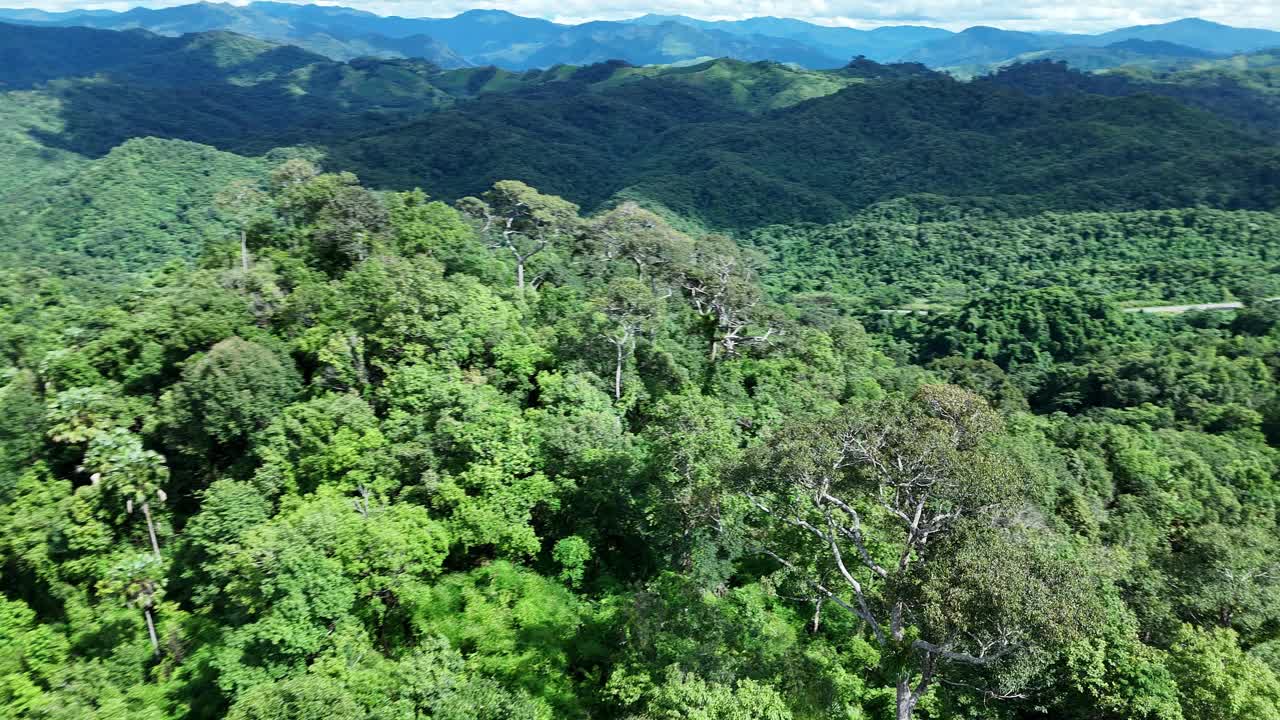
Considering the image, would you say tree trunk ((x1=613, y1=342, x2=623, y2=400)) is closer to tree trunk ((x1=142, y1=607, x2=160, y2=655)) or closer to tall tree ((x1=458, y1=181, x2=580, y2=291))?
tall tree ((x1=458, y1=181, x2=580, y2=291))

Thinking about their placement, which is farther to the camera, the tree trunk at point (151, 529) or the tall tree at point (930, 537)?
the tree trunk at point (151, 529)

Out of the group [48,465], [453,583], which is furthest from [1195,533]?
[48,465]

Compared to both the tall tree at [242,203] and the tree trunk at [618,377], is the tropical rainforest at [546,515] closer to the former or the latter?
the tree trunk at [618,377]

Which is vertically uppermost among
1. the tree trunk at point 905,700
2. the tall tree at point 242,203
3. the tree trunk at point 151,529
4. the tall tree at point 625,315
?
the tall tree at point 242,203

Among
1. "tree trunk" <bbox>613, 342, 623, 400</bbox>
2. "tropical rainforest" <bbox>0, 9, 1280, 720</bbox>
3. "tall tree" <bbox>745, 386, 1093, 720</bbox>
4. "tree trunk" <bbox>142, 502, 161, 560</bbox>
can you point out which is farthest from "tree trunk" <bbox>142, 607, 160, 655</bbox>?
"tall tree" <bbox>745, 386, 1093, 720</bbox>

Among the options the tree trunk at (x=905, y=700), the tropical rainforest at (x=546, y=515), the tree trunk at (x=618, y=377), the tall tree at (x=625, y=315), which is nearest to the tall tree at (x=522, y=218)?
the tropical rainforest at (x=546, y=515)

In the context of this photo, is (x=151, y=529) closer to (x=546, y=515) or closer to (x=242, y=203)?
(x=546, y=515)

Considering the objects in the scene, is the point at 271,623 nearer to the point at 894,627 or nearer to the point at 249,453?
the point at 249,453

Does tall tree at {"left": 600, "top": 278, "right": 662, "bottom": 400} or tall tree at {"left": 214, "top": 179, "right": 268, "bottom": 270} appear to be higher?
tall tree at {"left": 214, "top": 179, "right": 268, "bottom": 270}

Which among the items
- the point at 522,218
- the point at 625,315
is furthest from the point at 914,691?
the point at 522,218

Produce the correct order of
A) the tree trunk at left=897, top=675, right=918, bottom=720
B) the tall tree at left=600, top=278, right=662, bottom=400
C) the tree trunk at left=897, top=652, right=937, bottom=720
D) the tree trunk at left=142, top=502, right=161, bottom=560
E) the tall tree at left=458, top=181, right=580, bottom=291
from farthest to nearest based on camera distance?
the tall tree at left=458, top=181, right=580, bottom=291
the tall tree at left=600, top=278, right=662, bottom=400
the tree trunk at left=142, top=502, right=161, bottom=560
the tree trunk at left=897, top=675, right=918, bottom=720
the tree trunk at left=897, top=652, right=937, bottom=720

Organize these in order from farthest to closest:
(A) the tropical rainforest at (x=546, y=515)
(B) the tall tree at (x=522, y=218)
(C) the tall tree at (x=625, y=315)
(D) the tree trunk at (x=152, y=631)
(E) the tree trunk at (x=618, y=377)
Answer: (B) the tall tree at (x=522, y=218) < (C) the tall tree at (x=625, y=315) < (E) the tree trunk at (x=618, y=377) < (D) the tree trunk at (x=152, y=631) < (A) the tropical rainforest at (x=546, y=515)

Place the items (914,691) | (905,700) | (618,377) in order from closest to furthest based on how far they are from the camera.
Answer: (914,691)
(905,700)
(618,377)
